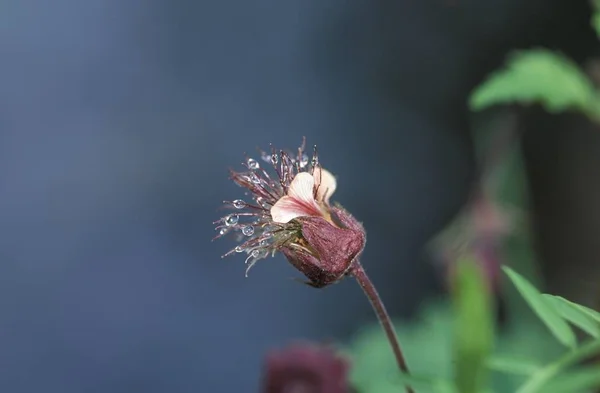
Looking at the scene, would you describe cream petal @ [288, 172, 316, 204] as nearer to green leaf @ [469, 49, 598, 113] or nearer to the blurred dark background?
green leaf @ [469, 49, 598, 113]

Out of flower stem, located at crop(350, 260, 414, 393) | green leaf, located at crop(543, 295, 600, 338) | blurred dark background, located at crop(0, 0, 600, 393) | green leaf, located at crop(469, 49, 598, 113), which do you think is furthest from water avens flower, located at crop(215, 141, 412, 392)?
blurred dark background, located at crop(0, 0, 600, 393)

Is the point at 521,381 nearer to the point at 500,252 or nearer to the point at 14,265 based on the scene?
the point at 500,252

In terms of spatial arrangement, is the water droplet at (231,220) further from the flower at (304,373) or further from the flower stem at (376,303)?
the flower at (304,373)

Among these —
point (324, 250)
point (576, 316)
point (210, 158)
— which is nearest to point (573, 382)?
point (576, 316)

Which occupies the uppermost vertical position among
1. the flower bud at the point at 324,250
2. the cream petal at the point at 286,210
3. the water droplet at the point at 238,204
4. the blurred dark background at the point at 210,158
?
the blurred dark background at the point at 210,158

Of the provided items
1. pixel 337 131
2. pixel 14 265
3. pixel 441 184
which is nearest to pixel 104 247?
pixel 14 265

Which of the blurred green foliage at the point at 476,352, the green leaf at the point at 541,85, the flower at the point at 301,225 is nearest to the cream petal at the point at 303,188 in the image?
the flower at the point at 301,225

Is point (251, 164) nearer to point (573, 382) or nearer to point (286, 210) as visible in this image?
point (286, 210)
